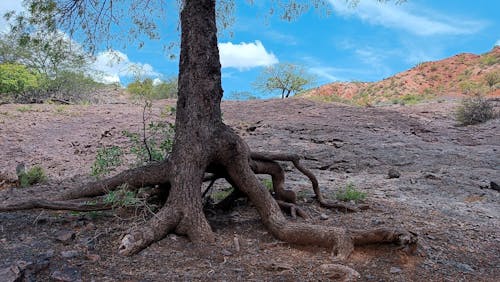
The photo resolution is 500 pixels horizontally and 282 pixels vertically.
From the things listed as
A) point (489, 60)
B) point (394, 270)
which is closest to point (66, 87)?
point (394, 270)

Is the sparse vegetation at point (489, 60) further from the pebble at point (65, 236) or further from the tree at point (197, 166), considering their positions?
the pebble at point (65, 236)

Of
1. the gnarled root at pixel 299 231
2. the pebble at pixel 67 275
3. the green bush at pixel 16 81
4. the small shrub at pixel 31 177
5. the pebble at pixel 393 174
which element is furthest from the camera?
the green bush at pixel 16 81

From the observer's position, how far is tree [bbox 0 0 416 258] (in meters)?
4.21

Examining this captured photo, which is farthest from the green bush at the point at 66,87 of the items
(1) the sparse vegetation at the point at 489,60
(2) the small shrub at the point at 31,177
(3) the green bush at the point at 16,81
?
(1) the sparse vegetation at the point at 489,60

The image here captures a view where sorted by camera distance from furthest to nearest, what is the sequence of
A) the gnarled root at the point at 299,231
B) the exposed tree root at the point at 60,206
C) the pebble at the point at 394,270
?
the exposed tree root at the point at 60,206
the gnarled root at the point at 299,231
the pebble at the point at 394,270

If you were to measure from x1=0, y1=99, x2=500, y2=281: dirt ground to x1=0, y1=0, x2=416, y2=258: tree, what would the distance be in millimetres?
144

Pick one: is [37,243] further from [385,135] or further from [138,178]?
[385,135]

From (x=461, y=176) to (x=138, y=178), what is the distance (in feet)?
18.6

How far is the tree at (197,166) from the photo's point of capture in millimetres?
4211

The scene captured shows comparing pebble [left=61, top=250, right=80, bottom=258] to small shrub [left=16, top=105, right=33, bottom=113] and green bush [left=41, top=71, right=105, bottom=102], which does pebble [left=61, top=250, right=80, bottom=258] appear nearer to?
small shrub [left=16, top=105, right=33, bottom=113]

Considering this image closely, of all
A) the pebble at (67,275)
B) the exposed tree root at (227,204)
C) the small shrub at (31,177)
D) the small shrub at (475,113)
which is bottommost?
the small shrub at (31,177)

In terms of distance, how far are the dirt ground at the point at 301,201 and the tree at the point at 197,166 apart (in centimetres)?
14

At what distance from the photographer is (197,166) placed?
448 cm

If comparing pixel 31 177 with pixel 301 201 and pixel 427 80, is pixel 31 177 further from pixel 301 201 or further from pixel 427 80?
pixel 427 80
